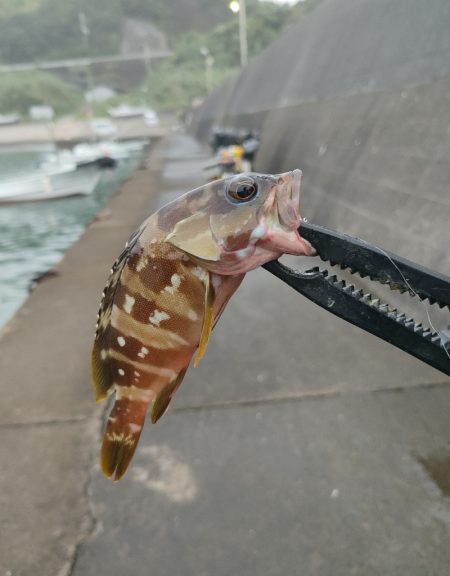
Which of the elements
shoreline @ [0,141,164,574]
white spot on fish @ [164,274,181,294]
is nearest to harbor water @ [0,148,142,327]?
shoreline @ [0,141,164,574]

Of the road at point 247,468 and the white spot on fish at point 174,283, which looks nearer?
the white spot on fish at point 174,283

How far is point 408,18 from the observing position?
22.1ft

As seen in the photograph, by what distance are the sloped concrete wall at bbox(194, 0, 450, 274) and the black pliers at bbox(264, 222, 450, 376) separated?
2.69 m

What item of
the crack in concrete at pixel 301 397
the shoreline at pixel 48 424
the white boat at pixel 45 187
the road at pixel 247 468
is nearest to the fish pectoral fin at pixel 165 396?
the road at pixel 247 468

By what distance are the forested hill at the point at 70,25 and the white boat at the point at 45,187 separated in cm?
9511

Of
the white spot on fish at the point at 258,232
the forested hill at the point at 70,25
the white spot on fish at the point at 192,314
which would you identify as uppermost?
the white spot on fish at the point at 258,232

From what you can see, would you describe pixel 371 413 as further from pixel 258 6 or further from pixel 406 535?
pixel 258 6

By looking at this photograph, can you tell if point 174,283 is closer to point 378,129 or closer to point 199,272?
point 199,272

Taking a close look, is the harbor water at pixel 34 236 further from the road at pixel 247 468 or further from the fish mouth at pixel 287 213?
the fish mouth at pixel 287 213

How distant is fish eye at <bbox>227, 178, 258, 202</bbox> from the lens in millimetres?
1321

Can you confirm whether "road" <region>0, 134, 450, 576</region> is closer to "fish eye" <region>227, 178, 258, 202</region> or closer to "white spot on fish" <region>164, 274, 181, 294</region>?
"white spot on fish" <region>164, 274, 181, 294</region>

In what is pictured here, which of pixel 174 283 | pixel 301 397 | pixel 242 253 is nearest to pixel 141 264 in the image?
pixel 174 283

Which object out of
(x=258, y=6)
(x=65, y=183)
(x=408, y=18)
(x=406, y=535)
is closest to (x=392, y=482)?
(x=406, y=535)

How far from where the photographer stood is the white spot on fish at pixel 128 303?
147 centimetres
